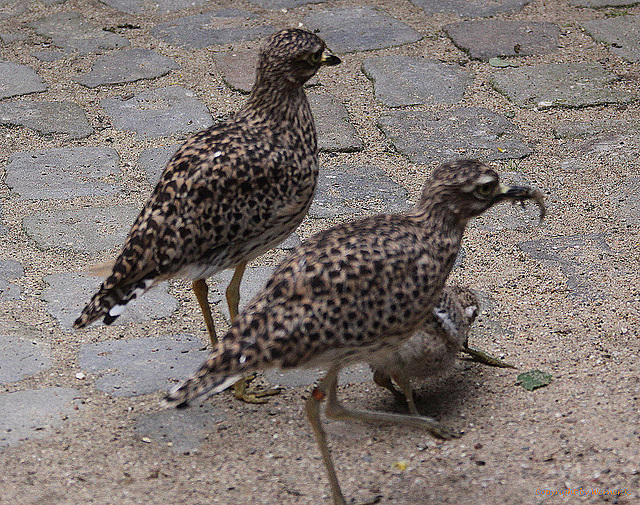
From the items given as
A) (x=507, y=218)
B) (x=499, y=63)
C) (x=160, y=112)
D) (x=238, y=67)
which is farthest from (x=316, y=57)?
(x=499, y=63)

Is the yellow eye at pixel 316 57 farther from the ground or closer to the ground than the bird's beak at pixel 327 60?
farther from the ground

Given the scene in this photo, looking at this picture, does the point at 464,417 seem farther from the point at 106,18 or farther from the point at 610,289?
the point at 106,18

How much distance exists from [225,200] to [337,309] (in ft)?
2.70

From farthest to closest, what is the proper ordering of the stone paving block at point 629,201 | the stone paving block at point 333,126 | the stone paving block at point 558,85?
the stone paving block at point 558,85
the stone paving block at point 333,126
the stone paving block at point 629,201

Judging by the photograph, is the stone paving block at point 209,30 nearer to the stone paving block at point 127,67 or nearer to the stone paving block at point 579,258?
the stone paving block at point 127,67

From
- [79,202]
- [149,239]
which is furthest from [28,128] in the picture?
[149,239]

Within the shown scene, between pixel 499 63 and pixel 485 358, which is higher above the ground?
pixel 499 63

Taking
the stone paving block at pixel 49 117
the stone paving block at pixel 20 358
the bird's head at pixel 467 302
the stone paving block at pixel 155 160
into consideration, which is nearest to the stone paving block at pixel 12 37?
the stone paving block at pixel 49 117

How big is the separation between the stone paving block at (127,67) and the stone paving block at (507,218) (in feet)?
8.82

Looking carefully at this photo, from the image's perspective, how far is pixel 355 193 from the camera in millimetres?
5402

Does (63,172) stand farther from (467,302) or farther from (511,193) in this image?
(511,193)

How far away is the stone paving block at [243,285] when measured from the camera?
4504mm

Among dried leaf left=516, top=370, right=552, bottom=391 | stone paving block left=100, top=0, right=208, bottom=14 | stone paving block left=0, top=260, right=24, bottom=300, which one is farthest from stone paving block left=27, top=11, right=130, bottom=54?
dried leaf left=516, top=370, right=552, bottom=391

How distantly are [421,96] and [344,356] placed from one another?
3571 mm
